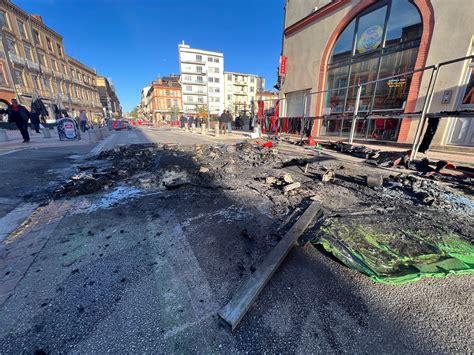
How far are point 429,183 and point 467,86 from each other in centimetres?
662

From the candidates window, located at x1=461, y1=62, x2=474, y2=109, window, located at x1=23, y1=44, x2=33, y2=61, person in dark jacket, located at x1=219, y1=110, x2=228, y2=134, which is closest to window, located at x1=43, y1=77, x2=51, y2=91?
window, located at x1=23, y1=44, x2=33, y2=61

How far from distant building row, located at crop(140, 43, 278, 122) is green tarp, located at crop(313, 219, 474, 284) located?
159 ft

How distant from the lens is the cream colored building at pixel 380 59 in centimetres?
754

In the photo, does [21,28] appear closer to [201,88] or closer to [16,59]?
[16,59]

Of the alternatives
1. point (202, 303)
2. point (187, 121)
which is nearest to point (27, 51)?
point (187, 121)

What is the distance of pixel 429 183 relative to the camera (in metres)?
4.24

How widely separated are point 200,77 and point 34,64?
33922 mm

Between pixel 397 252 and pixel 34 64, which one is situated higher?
pixel 34 64

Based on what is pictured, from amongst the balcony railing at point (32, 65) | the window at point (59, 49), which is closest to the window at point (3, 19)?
the balcony railing at point (32, 65)

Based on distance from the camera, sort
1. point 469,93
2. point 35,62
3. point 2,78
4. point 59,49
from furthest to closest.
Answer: point 59,49
point 35,62
point 2,78
point 469,93

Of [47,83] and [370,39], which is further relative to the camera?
[47,83]

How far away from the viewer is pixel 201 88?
55094mm

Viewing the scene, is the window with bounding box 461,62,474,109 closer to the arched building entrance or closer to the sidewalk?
the arched building entrance

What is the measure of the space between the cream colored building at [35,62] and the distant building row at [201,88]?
21625mm
